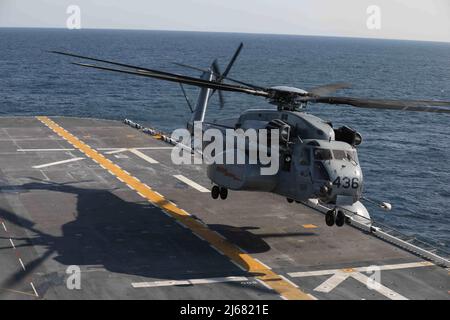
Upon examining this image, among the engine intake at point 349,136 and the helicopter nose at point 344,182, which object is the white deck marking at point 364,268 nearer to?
the helicopter nose at point 344,182

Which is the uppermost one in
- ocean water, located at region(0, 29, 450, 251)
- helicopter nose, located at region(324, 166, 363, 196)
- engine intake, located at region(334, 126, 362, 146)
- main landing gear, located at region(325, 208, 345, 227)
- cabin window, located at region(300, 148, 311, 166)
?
engine intake, located at region(334, 126, 362, 146)

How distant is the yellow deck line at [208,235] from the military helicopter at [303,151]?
2.51 metres

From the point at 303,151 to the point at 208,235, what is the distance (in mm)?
6215

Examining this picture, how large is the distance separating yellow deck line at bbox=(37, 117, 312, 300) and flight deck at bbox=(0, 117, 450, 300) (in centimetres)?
6

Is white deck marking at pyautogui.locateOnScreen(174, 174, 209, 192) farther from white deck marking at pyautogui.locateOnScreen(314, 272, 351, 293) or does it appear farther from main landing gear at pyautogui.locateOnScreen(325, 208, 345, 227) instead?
white deck marking at pyautogui.locateOnScreen(314, 272, 351, 293)

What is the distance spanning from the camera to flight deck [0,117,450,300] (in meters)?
21.3

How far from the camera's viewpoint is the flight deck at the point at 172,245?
2127 centimetres

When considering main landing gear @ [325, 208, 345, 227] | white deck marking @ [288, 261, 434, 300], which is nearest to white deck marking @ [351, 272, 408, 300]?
white deck marking @ [288, 261, 434, 300]

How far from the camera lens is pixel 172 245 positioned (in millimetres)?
25547

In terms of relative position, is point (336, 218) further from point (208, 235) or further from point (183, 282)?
point (208, 235)

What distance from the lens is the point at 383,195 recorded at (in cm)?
4978

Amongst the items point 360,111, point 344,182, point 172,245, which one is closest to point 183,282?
point 172,245
